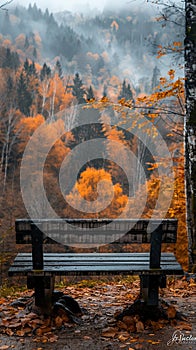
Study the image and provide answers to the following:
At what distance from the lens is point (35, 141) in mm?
32594

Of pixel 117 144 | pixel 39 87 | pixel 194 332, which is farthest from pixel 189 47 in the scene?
pixel 39 87

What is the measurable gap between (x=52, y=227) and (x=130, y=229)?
0.79 metres

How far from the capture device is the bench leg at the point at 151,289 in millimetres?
3828

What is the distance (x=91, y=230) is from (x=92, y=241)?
0.14 metres

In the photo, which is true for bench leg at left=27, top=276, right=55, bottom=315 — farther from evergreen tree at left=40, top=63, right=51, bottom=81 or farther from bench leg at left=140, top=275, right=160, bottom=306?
evergreen tree at left=40, top=63, right=51, bottom=81

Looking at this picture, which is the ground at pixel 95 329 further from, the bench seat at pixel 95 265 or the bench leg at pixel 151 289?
the bench seat at pixel 95 265

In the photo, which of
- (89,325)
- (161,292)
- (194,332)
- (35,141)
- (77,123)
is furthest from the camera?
(77,123)

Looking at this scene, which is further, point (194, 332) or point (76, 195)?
point (76, 195)

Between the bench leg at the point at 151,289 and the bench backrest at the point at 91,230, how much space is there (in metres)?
0.45

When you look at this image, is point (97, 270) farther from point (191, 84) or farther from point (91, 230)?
point (191, 84)

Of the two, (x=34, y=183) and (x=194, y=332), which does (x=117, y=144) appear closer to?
(x=34, y=183)

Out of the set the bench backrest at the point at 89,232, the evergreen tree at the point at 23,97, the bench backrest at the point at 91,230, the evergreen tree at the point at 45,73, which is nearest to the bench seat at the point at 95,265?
the bench backrest at the point at 89,232

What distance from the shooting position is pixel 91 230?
12.2 feet

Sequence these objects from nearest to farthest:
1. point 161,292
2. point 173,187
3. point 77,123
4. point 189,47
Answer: point 161,292
point 189,47
point 173,187
point 77,123
